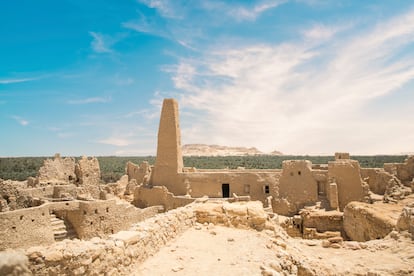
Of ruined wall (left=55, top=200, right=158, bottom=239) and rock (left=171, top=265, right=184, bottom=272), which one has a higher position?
rock (left=171, top=265, right=184, bottom=272)

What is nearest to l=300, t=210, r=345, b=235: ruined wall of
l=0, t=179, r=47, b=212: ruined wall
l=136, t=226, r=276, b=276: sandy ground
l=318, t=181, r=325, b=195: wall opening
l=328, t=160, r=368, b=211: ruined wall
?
l=328, t=160, r=368, b=211: ruined wall

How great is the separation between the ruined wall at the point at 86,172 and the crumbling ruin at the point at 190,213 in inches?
2.7

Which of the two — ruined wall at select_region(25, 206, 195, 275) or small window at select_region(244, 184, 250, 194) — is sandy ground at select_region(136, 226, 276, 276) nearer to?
ruined wall at select_region(25, 206, 195, 275)

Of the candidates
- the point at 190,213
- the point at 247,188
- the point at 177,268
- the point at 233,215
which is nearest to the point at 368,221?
the point at 247,188

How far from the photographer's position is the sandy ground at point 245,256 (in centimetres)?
564

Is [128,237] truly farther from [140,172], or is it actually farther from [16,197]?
[140,172]

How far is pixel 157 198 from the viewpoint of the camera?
68.3 ft

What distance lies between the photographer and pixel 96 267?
183 inches

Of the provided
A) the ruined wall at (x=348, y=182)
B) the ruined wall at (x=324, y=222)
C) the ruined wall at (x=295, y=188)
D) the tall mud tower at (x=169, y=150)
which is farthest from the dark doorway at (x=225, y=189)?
the ruined wall at (x=348, y=182)

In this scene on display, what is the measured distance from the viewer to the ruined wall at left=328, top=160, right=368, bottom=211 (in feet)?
66.1

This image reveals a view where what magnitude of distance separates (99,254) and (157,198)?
642 inches

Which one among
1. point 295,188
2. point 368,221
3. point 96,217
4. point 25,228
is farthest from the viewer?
point 295,188

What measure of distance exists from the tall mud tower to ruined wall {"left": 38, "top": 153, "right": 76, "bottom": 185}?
18.8ft

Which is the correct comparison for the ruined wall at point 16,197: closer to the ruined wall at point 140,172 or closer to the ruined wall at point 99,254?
the ruined wall at point 99,254
